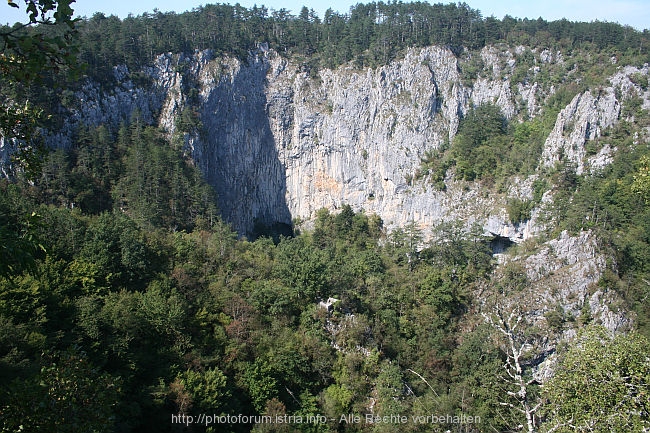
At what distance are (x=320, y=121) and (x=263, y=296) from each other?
39.7m

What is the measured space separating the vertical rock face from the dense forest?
8.44 feet

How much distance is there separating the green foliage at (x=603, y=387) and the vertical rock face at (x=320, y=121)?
146ft

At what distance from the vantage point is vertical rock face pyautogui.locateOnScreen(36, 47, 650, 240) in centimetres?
5625

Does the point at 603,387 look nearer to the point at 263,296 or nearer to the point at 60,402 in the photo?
the point at 60,402

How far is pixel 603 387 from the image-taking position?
779cm

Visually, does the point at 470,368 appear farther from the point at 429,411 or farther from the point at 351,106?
the point at 351,106

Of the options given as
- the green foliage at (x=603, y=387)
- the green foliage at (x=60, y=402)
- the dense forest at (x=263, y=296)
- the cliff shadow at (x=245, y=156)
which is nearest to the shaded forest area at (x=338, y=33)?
the dense forest at (x=263, y=296)

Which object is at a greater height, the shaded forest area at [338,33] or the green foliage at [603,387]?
the shaded forest area at [338,33]

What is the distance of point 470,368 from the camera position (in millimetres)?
29797

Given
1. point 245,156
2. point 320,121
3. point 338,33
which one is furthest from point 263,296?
point 338,33

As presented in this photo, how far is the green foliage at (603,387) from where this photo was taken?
7438 millimetres

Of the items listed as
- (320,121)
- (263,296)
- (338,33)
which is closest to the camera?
(263,296)

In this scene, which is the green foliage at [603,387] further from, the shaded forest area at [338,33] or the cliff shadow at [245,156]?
the shaded forest area at [338,33]

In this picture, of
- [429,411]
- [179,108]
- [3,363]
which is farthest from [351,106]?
[3,363]
